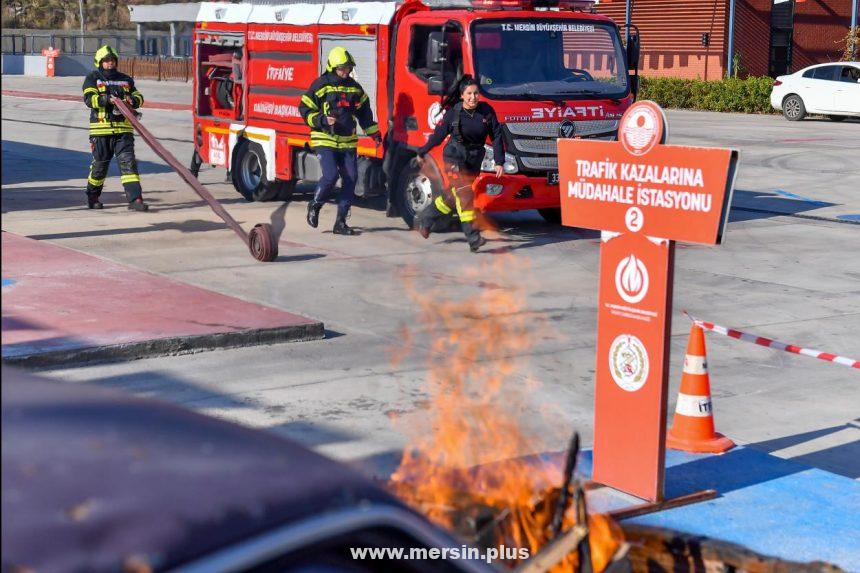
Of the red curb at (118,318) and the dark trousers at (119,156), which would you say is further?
the dark trousers at (119,156)

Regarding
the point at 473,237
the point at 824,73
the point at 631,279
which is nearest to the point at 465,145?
the point at 473,237

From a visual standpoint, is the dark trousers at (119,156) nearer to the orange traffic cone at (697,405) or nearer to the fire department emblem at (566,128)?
the fire department emblem at (566,128)

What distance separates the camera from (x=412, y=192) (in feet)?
46.2

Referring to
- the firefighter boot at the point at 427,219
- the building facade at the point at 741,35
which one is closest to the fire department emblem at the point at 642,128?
the firefighter boot at the point at 427,219

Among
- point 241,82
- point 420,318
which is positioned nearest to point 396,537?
point 420,318

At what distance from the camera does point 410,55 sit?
45.5ft

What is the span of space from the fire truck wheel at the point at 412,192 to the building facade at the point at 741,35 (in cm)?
3251

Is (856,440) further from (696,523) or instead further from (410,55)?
(410,55)

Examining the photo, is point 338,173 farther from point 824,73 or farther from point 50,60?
point 50,60

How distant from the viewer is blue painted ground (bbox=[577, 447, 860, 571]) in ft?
16.9

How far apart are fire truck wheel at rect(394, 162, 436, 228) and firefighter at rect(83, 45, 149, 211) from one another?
324cm

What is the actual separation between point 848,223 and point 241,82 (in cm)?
826

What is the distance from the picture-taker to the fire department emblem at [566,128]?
13.5 meters

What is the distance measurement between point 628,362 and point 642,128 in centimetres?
110
